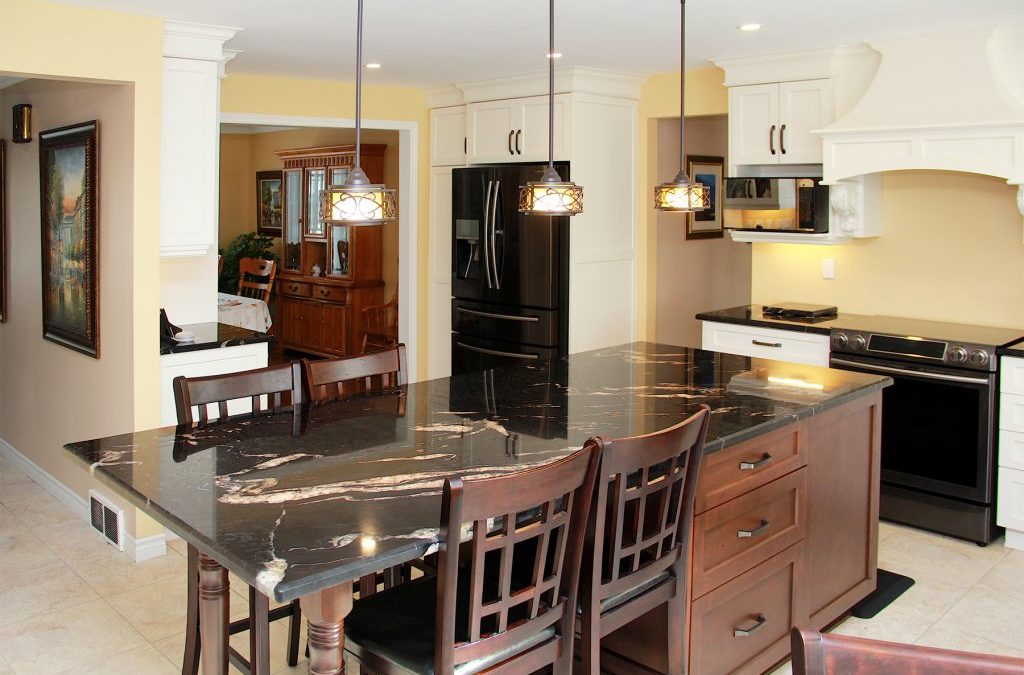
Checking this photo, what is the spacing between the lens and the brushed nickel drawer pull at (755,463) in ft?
8.98

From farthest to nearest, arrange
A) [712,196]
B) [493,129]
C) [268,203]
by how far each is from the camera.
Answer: [268,203], [712,196], [493,129]

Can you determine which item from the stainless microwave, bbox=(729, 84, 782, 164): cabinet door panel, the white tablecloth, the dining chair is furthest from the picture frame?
the dining chair

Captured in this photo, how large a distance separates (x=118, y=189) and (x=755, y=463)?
115 inches

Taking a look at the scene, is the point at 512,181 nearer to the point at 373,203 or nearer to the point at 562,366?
the point at 562,366

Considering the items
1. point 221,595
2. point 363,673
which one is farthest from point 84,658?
point 363,673

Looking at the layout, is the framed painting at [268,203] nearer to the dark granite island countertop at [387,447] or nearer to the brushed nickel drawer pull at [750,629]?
the dark granite island countertop at [387,447]

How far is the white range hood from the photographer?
4.14 metres

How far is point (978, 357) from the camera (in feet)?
13.5

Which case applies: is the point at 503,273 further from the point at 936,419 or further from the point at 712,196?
the point at 936,419

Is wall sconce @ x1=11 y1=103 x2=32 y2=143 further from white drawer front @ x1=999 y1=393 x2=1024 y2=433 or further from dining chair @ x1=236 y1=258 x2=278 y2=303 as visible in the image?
white drawer front @ x1=999 y1=393 x2=1024 y2=433

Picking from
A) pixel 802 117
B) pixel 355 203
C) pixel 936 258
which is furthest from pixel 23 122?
pixel 936 258

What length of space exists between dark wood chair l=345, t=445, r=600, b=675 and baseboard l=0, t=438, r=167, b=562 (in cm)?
223

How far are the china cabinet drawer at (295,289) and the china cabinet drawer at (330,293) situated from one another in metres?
0.18

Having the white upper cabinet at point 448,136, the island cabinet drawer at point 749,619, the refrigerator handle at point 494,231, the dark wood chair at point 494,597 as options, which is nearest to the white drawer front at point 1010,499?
the island cabinet drawer at point 749,619
